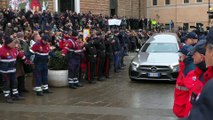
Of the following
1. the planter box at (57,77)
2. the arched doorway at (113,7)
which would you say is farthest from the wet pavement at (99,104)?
the arched doorway at (113,7)

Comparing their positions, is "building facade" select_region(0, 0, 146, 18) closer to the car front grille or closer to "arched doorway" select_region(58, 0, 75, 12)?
"arched doorway" select_region(58, 0, 75, 12)

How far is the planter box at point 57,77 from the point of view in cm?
1237

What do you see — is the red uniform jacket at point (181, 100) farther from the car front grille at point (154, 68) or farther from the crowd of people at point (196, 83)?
the car front grille at point (154, 68)

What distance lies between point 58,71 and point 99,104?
3085 millimetres

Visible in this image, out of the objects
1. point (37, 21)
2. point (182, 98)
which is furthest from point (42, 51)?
point (37, 21)

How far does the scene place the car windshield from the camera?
14555mm

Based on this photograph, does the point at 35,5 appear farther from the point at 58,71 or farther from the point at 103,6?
the point at 58,71

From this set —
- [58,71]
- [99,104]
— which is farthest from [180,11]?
[99,104]

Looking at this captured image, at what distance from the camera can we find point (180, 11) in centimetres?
6388

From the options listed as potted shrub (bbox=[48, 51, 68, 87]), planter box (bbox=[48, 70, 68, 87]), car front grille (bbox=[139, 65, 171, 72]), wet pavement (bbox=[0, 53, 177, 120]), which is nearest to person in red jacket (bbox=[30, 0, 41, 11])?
wet pavement (bbox=[0, 53, 177, 120])

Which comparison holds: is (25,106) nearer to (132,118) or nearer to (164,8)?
(132,118)

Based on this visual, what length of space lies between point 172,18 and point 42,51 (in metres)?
55.6

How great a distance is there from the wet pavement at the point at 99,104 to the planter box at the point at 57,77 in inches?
14.0

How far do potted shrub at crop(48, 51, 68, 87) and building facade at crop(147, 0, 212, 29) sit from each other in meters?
50.1
